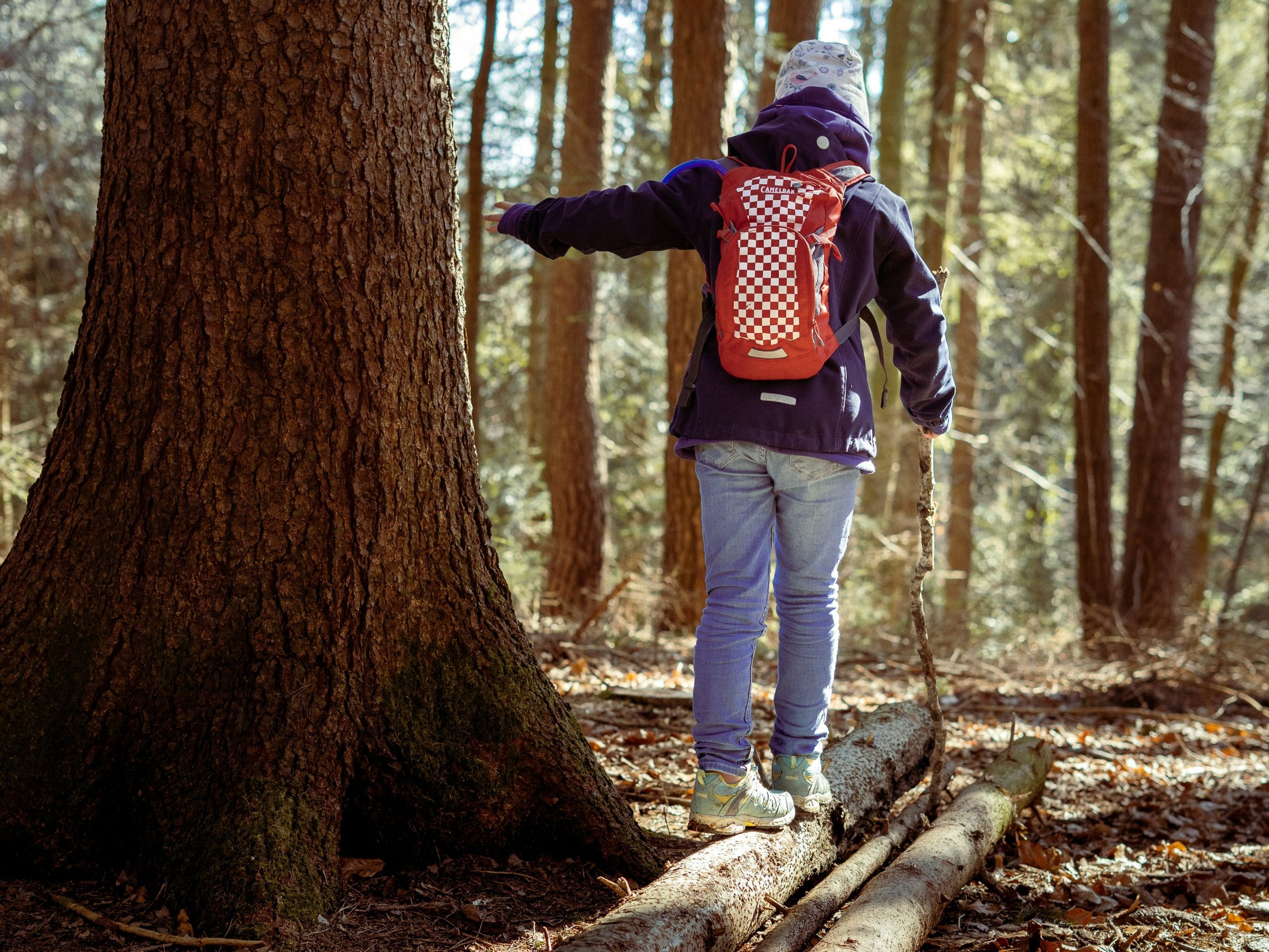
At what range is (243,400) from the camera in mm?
2609

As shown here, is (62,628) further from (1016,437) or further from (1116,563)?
(1016,437)

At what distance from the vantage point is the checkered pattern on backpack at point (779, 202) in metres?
2.82

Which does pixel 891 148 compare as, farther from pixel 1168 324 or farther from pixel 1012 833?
pixel 1012 833

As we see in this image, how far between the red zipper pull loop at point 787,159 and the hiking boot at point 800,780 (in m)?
1.77

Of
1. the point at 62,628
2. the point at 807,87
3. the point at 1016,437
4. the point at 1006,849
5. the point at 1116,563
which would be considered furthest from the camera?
the point at 1016,437

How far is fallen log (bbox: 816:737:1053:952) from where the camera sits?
8.38ft

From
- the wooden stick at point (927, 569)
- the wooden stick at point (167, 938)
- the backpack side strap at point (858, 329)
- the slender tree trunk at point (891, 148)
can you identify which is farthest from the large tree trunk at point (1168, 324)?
the wooden stick at point (167, 938)

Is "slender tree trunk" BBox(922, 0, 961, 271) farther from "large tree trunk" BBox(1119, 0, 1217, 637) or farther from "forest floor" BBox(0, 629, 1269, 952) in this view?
"forest floor" BBox(0, 629, 1269, 952)

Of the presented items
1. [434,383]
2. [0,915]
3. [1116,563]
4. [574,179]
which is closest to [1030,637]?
[1116,563]

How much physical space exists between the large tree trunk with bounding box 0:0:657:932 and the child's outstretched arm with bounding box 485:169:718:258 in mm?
423

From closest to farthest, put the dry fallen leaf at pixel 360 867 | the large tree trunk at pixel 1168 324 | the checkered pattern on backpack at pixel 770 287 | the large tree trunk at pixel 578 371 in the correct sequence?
the dry fallen leaf at pixel 360 867 → the checkered pattern on backpack at pixel 770 287 → the large tree trunk at pixel 1168 324 → the large tree trunk at pixel 578 371

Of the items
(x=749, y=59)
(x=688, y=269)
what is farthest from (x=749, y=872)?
(x=749, y=59)

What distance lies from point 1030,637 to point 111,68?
1025 centimetres

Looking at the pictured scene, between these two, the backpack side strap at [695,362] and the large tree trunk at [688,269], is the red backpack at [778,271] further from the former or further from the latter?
the large tree trunk at [688,269]
